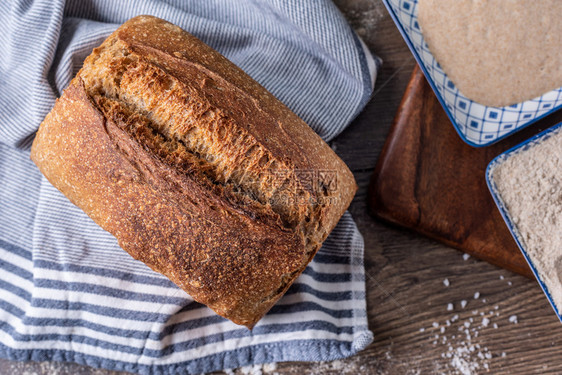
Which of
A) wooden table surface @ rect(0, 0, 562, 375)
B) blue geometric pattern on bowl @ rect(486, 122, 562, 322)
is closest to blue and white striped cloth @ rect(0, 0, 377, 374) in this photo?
wooden table surface @ rect(0, 0, 562, 375)

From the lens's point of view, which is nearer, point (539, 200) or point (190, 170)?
point (190, 170)

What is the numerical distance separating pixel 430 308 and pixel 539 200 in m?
0.40

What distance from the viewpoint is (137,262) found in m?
1.16

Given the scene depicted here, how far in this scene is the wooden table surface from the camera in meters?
1.22

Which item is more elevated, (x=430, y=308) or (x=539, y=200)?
(x=539, y=200)

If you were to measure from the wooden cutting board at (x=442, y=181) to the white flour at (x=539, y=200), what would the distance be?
7 cm

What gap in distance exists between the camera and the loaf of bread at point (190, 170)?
88cm

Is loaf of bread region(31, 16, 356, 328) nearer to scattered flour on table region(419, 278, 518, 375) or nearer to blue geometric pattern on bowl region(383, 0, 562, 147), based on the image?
blue geometric pattern on bowl region(383, 0, 562, 147)

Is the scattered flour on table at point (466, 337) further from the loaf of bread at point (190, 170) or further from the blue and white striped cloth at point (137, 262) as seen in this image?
the loaf of bread at point (190, 170)

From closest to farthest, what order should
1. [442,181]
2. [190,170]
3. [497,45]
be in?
[190,170] → [497,45] → [442,181]

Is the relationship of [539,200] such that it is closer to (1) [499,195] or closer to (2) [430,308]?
(1) [499,195]

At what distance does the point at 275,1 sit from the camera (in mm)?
1151

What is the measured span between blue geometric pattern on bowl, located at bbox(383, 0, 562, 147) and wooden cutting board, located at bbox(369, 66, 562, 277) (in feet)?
0.14

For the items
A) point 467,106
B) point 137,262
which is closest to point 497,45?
point 467,106
